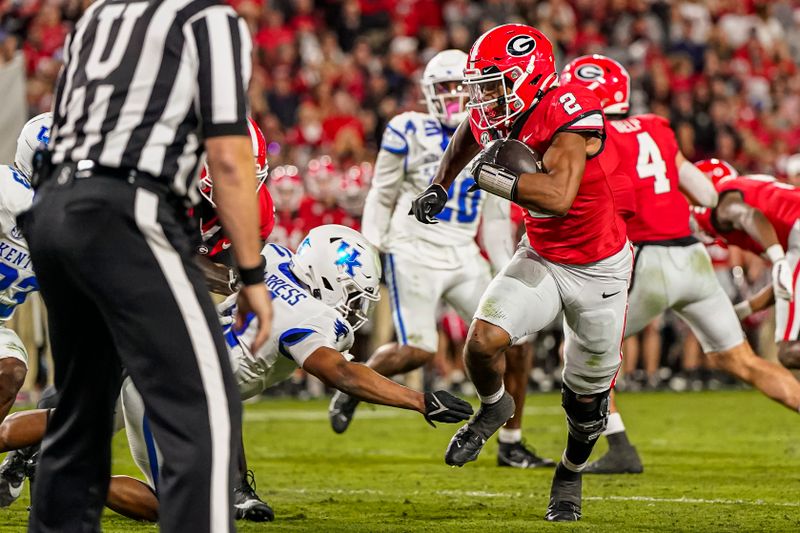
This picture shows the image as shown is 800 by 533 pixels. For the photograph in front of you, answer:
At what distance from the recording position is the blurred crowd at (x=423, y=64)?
1242 centimetres

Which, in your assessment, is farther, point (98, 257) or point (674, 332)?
point (674, 332)

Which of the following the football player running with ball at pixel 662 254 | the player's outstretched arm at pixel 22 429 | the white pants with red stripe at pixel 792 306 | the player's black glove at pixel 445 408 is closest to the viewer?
the player's black glove at pixel 445 408

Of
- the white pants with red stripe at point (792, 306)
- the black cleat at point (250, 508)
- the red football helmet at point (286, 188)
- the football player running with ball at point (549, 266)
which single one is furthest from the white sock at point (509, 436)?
the red football helmet at point (286, 188)

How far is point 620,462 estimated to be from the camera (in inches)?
265

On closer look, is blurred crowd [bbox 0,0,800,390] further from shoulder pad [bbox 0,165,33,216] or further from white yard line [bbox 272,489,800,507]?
shoulder pad [bbox 0,165,33,216]

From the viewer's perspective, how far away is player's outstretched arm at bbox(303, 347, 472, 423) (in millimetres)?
3994

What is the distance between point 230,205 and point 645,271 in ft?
13.1

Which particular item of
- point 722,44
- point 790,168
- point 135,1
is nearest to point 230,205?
point 135,1

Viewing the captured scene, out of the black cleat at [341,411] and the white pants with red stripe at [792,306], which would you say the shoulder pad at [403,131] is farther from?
the white pants with red stripe at [792,306]

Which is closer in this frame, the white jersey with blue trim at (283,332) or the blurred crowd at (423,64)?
the white jersey with blue trim at (283,332)

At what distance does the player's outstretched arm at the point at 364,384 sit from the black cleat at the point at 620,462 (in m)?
2.88

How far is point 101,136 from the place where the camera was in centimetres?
315

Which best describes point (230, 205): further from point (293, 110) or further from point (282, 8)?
point (282, 8)

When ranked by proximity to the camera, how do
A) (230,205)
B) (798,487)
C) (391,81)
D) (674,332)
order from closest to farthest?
(230,205), (798,487), (674,332), (391,81)
